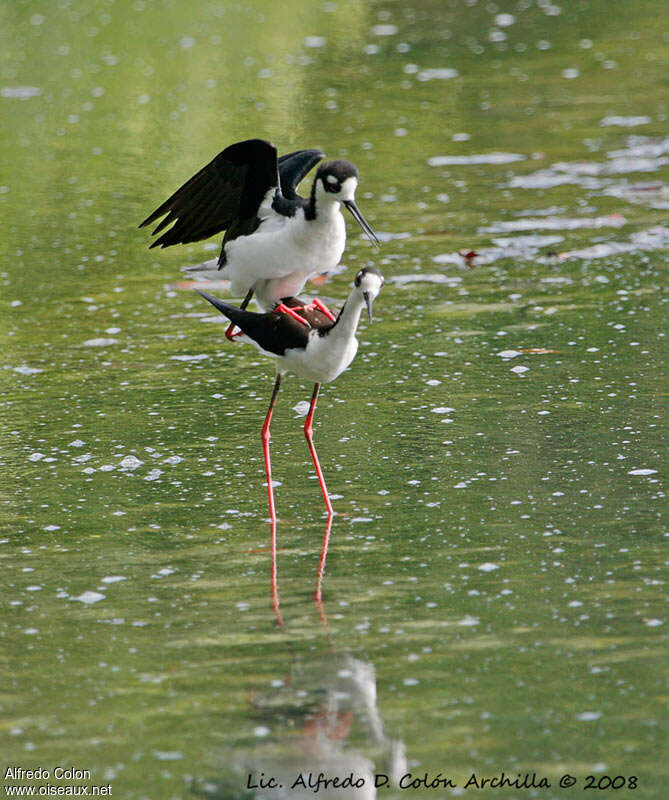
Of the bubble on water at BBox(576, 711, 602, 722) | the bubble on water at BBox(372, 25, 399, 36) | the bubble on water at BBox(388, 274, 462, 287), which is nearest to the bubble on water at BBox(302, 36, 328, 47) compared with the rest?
the bubble on water at BBox(372, 25, 399, 36)

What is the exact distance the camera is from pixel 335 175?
22.3 ft

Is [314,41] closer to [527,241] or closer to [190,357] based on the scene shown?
[527,241]

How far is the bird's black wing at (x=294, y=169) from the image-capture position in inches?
311

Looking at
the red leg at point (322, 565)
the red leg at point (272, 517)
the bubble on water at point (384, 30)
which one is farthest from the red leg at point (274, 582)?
the bubble on water at point (384, 30)

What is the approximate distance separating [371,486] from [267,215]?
147cm

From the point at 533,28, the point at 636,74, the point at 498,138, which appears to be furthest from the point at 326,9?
the point at 498,138

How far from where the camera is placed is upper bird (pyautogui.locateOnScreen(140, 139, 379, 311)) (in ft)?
23.0

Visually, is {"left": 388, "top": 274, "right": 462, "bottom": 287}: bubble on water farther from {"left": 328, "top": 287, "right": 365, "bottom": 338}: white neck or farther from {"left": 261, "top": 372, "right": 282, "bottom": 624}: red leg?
{"left": 328, "top": 287, "right": 365, "bottom": 338}: white neck

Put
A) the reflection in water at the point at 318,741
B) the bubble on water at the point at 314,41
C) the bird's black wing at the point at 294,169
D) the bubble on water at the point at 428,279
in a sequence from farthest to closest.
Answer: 1. the bubble on water at the point at 314,41
2. the bubble on water at the point at 428,279
3. the bird's black wing at the point at 294,169
4. the reflection in water at the point at 318,741

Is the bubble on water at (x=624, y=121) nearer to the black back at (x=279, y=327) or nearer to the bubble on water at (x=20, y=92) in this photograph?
the bubble on water at (x=20, y=92)

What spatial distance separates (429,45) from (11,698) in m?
18.0

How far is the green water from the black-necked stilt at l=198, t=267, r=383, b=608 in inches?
9.0

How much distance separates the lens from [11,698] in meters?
5.19

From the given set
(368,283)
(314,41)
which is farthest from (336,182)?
(314,41)
